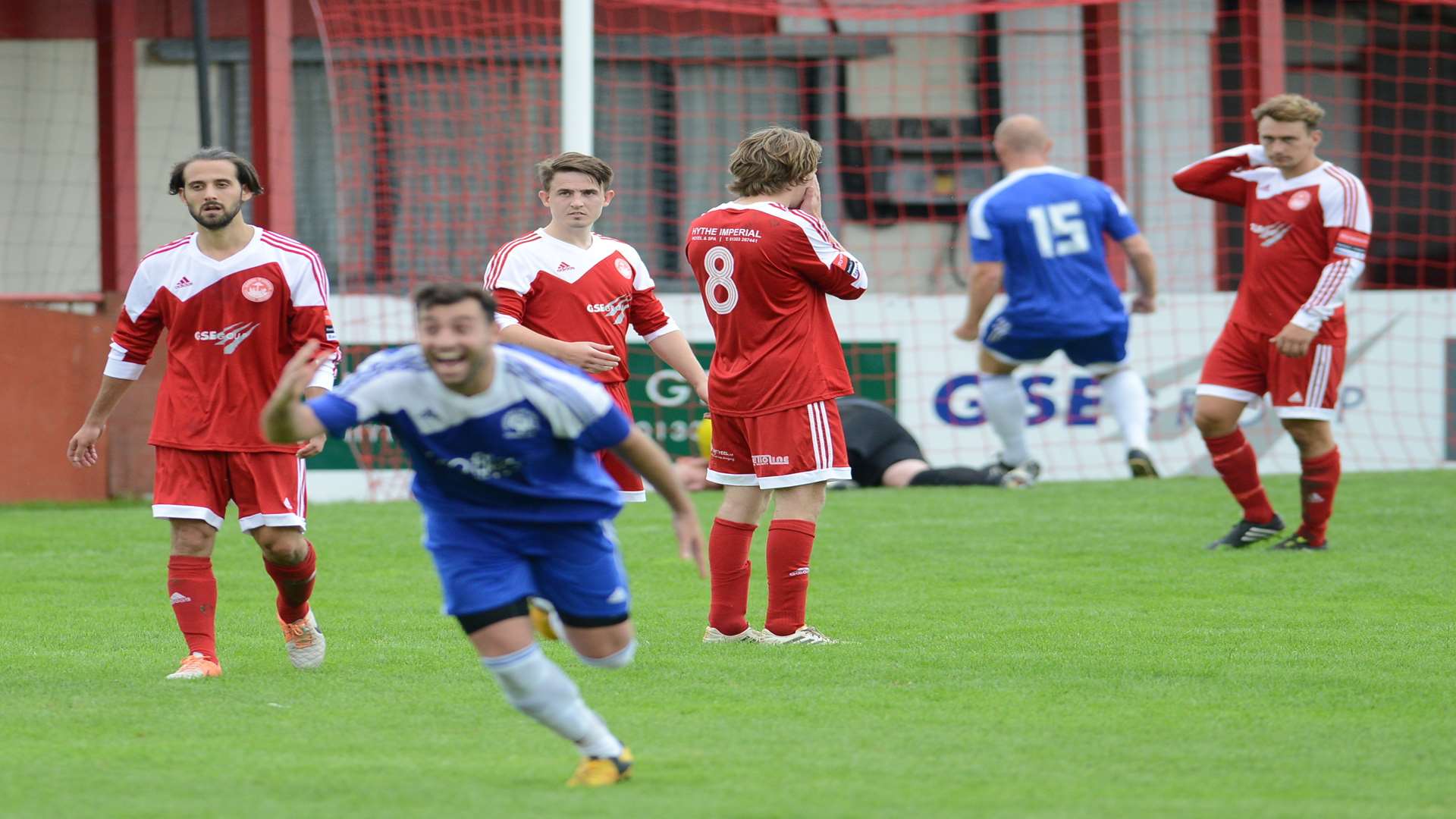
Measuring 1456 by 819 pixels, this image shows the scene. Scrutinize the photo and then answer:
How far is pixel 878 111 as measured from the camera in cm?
1656

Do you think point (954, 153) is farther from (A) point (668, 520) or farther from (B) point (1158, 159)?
(A) point (668, 520)

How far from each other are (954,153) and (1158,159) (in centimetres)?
176

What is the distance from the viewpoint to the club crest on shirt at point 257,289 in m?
5.77

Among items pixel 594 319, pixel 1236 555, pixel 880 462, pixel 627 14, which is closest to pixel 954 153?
pixel 627 14

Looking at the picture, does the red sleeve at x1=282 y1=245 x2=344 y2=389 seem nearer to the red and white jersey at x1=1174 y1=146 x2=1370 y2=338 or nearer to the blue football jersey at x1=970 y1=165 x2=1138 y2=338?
the red and white jersey at x1=1174 y1=146 x2=1370 y2=338

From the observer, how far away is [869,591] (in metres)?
7.82

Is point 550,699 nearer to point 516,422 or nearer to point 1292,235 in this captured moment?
point 516,422

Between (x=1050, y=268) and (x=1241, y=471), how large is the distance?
2.73 meters

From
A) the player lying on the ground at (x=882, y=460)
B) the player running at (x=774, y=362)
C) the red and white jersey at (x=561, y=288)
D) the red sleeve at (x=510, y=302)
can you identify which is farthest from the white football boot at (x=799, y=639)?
the player lying on the ground at (x=882, y=460)

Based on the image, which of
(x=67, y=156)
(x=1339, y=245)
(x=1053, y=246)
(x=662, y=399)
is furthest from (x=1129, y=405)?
(x=67, y=156)

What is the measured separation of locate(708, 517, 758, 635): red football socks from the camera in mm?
6336

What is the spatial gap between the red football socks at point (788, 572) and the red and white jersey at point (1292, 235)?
308cm

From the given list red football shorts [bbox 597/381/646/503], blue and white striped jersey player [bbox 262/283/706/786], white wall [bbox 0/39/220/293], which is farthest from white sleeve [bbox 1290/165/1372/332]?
white wall [bbox 0/39/220/293]

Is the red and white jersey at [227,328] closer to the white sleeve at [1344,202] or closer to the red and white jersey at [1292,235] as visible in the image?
the red and white jersey at [1292,235]
